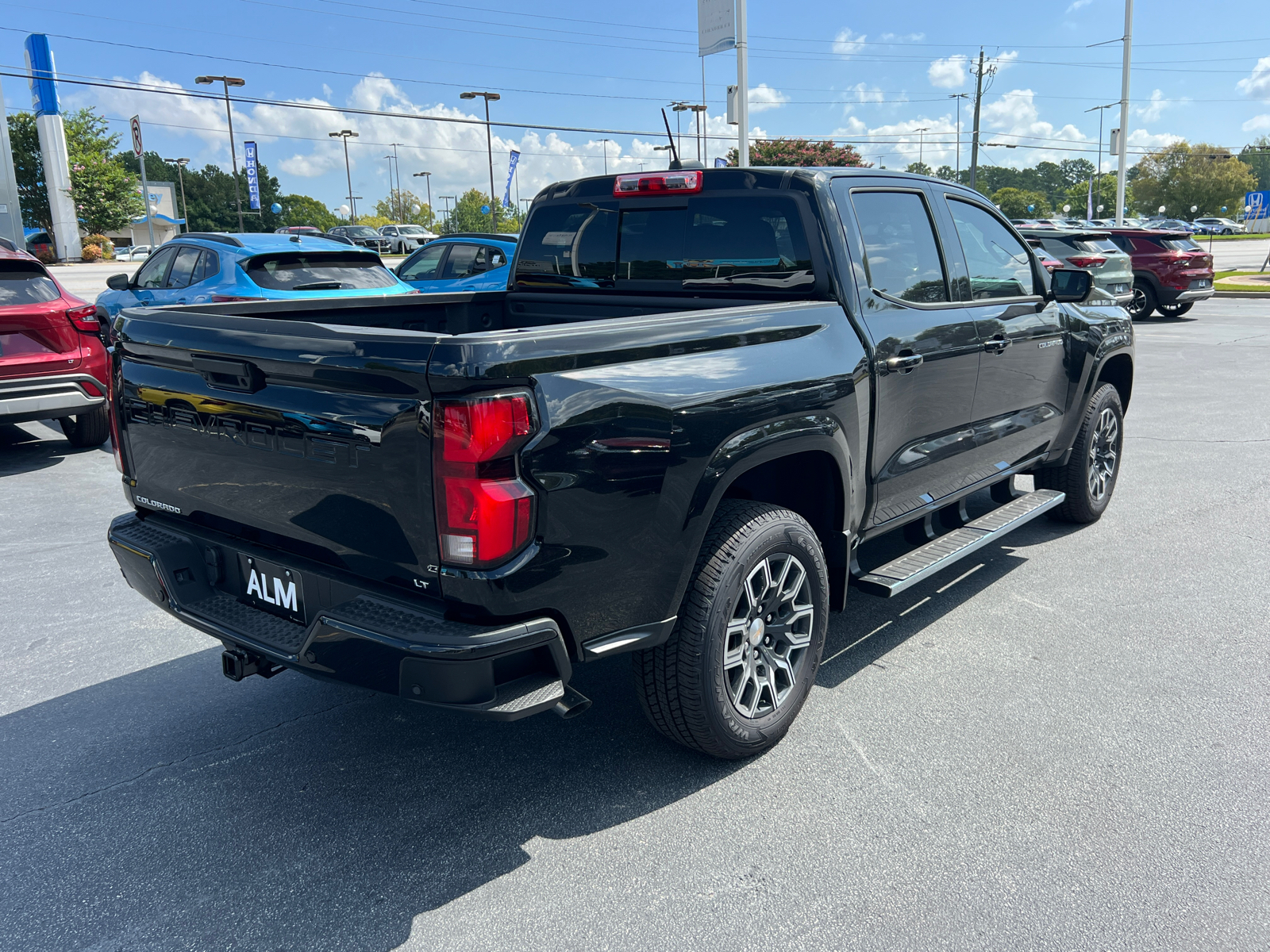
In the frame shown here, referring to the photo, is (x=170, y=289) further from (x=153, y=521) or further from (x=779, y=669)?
(x=779, y=669)

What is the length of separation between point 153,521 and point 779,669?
2.27 meters

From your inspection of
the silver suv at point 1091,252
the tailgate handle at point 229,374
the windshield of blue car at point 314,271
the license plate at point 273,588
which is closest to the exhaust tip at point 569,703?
the license plate at point 273,588

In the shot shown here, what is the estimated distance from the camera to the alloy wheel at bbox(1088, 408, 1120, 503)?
570 centimetres

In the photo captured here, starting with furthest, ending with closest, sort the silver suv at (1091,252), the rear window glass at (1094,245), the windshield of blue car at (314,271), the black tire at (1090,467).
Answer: the rear window glass at (1094,245), the silver suv at (1091,252), the windshield of blue car at (314,271), the black tire at (1090,467)

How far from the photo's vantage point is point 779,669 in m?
3.32

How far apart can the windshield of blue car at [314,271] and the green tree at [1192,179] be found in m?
101

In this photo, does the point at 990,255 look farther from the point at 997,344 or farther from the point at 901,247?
the point at 901,247

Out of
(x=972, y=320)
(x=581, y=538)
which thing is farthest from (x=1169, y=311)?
(x=581, y=538)

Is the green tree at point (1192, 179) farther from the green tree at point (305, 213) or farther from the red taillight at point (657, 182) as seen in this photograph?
the red taillight at point (657, 182)

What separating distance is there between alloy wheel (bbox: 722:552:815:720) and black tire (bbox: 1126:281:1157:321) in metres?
18.5

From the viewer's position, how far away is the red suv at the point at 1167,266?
60.6 feet

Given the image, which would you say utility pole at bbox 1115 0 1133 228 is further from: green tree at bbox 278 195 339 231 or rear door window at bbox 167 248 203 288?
green tree at bbox 278 195 339 231

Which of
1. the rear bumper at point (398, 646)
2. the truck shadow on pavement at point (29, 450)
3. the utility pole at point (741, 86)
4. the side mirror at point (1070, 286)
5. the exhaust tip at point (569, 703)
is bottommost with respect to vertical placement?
the truck shadow on pavement at point (29, 450)

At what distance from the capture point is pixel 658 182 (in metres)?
3.94
